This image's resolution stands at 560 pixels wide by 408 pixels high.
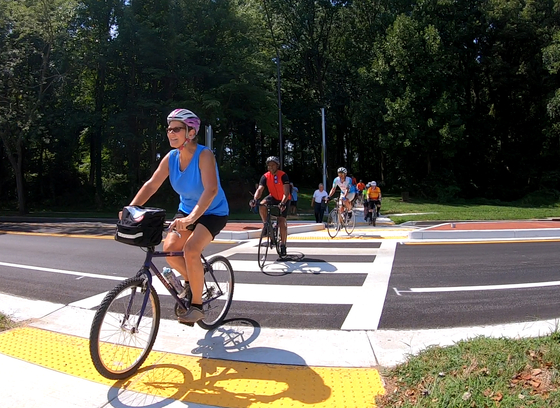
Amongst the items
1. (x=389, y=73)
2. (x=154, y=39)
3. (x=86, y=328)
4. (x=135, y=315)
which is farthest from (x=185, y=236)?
(x=389, y=73)

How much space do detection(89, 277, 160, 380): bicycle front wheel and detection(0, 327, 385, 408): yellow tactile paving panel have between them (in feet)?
0.41

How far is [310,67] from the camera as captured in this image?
41.6 metres

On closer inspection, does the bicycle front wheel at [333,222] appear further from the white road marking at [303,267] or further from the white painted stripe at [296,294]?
the white painted stripe at [296,294]

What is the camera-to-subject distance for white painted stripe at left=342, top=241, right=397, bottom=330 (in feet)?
14.6

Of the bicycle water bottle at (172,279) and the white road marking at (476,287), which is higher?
the bicycle water bottle at (172,279)

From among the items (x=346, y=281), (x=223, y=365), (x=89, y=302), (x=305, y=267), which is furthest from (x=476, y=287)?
(x=89, y=302)

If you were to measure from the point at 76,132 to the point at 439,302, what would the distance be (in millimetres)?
31225

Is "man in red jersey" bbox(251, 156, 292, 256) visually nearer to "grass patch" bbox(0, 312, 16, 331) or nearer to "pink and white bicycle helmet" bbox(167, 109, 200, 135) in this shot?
"pink and white bicycle helmet" bbox(167, 109, 200, 135)

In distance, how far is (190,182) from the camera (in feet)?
12.5

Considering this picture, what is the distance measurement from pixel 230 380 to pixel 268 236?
438cm

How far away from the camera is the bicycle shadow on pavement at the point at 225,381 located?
302 centimetres

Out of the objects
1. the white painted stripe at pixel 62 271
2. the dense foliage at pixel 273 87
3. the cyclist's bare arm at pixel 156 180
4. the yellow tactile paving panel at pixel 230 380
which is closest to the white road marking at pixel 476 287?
the yellow tactile paving panel at pixel 230 380

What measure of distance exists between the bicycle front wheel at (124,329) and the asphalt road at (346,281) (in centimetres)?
135

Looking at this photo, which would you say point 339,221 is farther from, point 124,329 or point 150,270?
point 124,329
